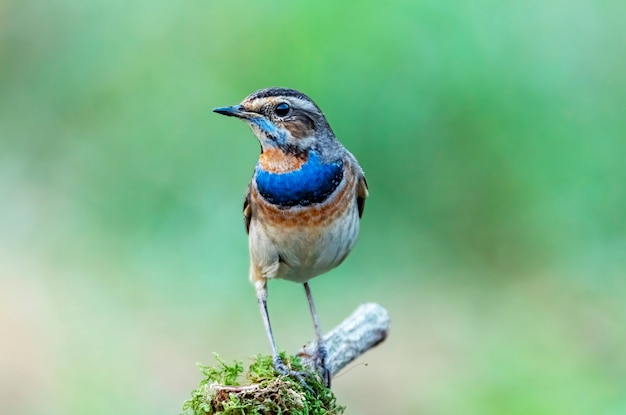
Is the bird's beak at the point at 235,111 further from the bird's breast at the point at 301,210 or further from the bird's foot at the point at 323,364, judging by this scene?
the bird's foot at the point at 323,364

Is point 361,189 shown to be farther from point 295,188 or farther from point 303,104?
point 303,104

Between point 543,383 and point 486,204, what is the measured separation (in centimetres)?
264

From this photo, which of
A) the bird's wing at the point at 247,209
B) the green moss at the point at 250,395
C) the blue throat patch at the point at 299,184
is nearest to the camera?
the green moss at the point at 250,395

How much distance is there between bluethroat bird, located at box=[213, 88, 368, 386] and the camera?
507 cm

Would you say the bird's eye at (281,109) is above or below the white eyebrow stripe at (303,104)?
below

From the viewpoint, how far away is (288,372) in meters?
4.71

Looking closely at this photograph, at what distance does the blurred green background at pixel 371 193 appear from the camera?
9180mm

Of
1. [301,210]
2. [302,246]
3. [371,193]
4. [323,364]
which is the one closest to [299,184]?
[301,210]

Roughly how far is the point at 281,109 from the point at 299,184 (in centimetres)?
47

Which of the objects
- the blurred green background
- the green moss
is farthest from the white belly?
the blurred green background

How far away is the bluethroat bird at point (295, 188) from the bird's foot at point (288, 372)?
0.16ft

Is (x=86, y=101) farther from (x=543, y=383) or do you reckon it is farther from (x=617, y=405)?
(x=617, y=405)

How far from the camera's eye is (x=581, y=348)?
9273mm

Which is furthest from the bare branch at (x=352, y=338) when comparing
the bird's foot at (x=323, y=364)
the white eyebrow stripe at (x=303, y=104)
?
the white eyebrow stripe at (x=303, y=104)
